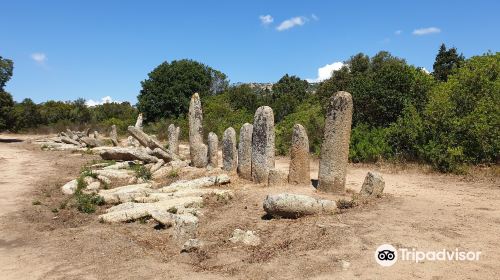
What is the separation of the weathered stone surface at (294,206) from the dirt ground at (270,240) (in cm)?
20

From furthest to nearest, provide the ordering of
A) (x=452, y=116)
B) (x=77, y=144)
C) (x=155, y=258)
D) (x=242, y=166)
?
(x=77, y=144) → (x=452, y=116) → (x=242, y=166) → (x=155, y=258)

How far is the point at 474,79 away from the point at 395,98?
3.50 m

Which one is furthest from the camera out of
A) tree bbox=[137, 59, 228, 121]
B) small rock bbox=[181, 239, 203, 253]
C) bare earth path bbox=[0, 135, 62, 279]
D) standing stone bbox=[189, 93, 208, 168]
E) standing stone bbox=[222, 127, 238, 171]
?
tree bbox=[137, 59, 228, 121]

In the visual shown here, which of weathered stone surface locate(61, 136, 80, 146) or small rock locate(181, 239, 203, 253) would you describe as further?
weathered stone surface locate(61, 136, 80, 146)

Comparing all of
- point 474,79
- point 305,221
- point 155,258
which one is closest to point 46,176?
point 155,258

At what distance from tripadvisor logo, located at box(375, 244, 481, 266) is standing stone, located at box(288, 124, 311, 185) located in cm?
510

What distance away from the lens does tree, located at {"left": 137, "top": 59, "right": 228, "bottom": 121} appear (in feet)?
144

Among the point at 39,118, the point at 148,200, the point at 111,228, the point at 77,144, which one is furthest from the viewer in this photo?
the point at 39,118

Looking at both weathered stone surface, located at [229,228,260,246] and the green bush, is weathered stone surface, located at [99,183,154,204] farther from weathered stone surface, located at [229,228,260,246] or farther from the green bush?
the green bush

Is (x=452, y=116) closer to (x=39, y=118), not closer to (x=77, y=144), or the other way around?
(x=77, y=144)

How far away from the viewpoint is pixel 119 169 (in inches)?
698

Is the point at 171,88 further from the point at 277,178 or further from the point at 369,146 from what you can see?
the point at 277,178

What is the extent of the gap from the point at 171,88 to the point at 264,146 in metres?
33.0

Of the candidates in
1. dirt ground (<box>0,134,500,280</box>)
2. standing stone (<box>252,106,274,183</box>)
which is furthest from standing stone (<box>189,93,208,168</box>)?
dirt ground (<box>0,134,500,280</box>)
